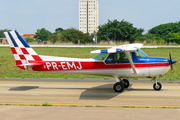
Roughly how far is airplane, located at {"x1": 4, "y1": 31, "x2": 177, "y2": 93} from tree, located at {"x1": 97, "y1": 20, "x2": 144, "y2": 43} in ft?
197

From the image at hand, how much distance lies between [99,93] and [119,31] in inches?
2453

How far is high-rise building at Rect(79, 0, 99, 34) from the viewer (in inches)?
7436

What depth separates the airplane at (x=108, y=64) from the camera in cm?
1241

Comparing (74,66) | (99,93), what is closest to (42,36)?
(74,66)

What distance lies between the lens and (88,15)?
188875 millimetres

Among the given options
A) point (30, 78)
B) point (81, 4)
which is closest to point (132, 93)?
point (30, 78)

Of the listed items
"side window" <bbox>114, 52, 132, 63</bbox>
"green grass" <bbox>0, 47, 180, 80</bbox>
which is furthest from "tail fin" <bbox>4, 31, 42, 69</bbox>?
"green grass" <bbox>0, 47, 180, 80</bbox>

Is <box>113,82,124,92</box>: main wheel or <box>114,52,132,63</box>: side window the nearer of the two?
<box>113,82,124,92</box>: main wheel

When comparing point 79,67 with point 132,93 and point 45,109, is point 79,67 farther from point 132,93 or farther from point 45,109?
point 45,109

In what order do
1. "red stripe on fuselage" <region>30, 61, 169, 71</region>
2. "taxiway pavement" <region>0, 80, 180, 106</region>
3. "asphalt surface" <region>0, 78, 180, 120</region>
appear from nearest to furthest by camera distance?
"asphalt surface" <region>0, 78, 180, 120</region> → "taxiway pavement" <region>0, 80, 180, 106</region> → "red stripe on fuselage" <region>30, 61, 169, 71</region>

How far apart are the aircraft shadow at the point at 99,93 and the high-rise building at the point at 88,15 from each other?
175229mm

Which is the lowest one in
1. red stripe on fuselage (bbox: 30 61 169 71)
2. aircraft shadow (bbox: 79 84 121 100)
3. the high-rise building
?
aircraft shadow (bbox: 79 84 121 100)

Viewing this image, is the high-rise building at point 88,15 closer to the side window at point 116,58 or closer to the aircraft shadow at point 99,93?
the aircraft shadow at point 99,93

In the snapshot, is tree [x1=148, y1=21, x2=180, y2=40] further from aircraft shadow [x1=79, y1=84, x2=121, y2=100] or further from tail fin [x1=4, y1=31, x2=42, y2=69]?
tail fin [x1=4, y1=31, x2=42, y2=69]
